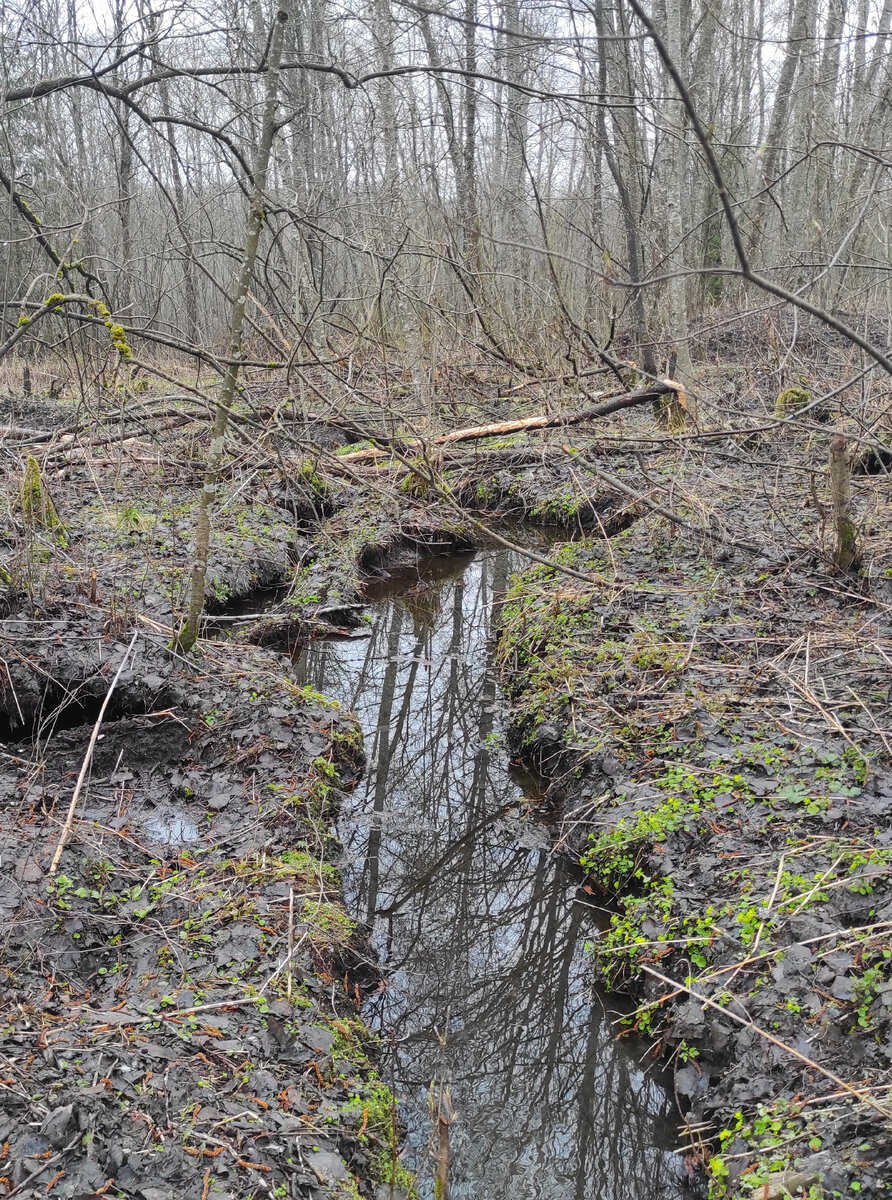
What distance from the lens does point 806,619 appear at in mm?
5527

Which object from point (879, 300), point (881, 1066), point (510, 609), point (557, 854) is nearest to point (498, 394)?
point (510, 609)

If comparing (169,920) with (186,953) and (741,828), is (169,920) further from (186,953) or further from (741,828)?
(741,828)

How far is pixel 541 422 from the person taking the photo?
32.0 feet

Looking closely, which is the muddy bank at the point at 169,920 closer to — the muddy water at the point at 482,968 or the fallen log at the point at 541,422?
the muddy water at the point at 482,968

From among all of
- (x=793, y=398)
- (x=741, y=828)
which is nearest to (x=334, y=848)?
(x=741, y=828)

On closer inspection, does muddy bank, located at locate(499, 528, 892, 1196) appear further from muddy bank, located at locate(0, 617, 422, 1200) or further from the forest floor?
muddy bank, located at locate(0, 617, 422, 1200)

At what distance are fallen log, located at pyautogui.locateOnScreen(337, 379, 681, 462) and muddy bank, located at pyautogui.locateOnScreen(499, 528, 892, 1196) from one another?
3.30 metres

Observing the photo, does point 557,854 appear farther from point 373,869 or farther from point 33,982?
point 33,982

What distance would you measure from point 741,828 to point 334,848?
6.89ft

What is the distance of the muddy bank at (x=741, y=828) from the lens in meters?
2.76

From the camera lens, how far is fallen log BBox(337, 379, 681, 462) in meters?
9.59

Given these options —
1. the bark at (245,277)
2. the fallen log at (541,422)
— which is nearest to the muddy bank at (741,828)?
the bark at (245,277)

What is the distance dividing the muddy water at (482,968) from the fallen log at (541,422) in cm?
377

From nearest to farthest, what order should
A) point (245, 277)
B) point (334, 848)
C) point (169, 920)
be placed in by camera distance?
point (169, 920)
point (245, 277)
point (334, 848)
